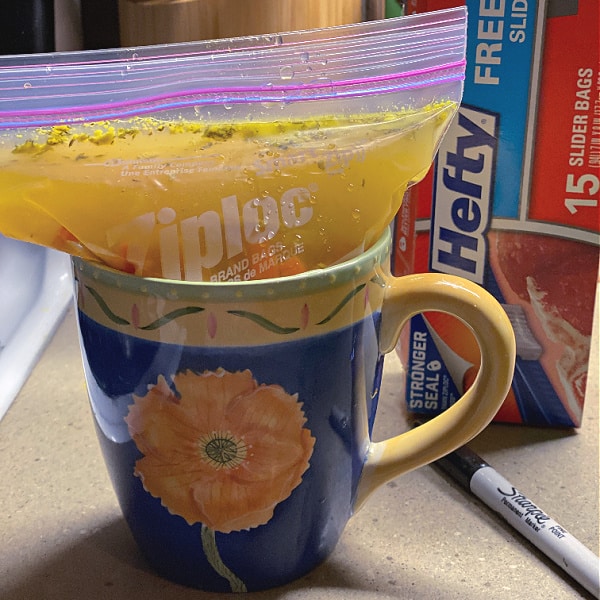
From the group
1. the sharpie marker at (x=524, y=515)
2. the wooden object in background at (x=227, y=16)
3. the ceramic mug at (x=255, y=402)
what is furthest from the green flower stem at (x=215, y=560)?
the wooden object in background at (x=227, y=16)

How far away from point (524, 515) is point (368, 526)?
0.22 feet

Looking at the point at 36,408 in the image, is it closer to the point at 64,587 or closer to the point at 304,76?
the point at 64,587

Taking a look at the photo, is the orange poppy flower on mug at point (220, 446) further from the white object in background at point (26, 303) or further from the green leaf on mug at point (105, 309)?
the white object in background at point (26, 303)

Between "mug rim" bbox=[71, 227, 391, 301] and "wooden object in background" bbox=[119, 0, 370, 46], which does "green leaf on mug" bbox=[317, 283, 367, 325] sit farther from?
"wooden object in background" bbox=[119, 0, 370, 46]

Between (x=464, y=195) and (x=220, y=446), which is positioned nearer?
(x=220, y=446)

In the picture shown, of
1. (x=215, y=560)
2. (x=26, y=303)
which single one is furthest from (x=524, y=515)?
(x=26, y=303)

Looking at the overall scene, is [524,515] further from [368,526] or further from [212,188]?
[212,188]

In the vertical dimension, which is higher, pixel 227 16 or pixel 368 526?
pixel 227 16

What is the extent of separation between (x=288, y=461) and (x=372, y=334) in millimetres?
54

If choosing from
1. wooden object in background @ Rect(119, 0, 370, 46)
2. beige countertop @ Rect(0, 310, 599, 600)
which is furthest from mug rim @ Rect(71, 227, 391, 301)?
wooden object in background @ Rect(119, 0, 370, 46)

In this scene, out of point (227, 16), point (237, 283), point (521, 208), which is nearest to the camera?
point (237, 283)

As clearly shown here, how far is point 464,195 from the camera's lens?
404 millimetres

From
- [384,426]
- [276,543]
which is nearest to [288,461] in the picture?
[276,543]

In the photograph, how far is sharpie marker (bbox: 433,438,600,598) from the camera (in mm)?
323
